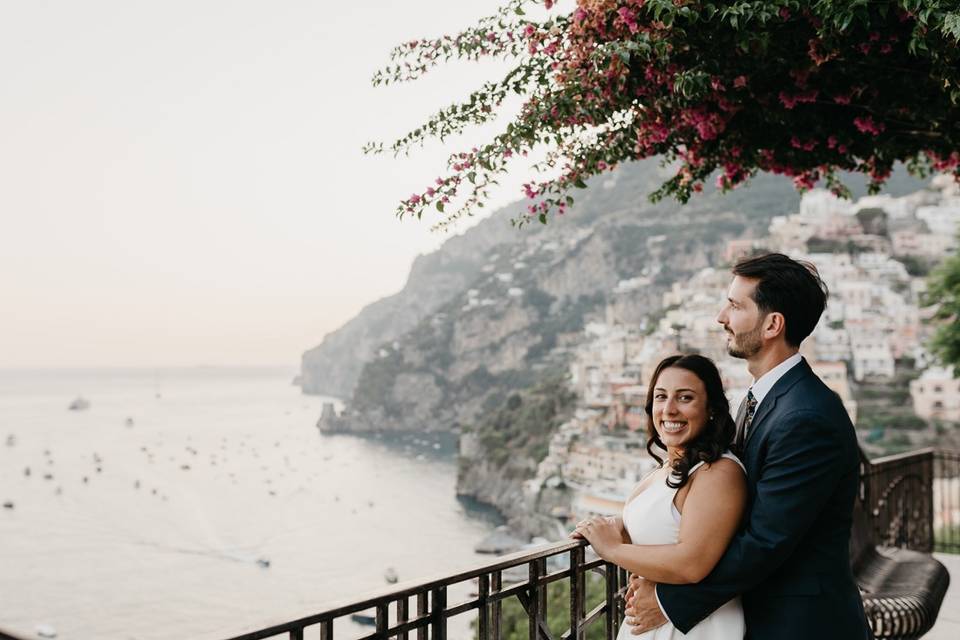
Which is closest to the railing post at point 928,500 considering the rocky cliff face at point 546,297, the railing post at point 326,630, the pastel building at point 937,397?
the railing post at point 326,630

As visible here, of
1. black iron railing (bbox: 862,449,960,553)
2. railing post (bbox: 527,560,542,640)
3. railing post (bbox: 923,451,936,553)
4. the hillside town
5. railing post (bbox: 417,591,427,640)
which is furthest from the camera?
the hillside town

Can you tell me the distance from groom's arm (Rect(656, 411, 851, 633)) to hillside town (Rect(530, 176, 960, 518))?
42755 millimetres

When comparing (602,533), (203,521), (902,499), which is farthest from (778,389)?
A: (203,521)

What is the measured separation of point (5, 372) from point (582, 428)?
7334 inches

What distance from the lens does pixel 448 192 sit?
2873mm

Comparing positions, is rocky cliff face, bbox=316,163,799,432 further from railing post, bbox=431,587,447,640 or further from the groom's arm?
the groom's arm

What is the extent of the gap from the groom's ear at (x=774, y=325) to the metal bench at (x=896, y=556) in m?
2.32

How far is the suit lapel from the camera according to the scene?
1.40m

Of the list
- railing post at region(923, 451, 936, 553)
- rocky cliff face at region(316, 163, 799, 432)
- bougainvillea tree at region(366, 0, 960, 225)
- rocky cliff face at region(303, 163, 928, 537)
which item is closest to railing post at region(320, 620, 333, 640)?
bougainvillea tree at region(366, 0, 960, 225)

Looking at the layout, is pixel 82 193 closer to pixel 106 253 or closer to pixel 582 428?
pixel 106 253

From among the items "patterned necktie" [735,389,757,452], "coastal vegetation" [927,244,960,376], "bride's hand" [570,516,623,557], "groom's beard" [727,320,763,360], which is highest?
"coastal vegetation" [927,244,960,376]

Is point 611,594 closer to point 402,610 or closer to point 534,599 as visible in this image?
point 534,599

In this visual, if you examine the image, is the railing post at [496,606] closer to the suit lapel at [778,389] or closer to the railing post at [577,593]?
the railing post at [577,593]

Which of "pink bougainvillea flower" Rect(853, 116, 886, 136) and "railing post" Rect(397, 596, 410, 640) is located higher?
"pink bougainvillea flower" Rect(853, 116, 886, 136)
